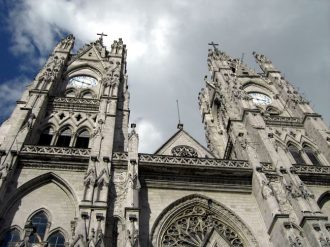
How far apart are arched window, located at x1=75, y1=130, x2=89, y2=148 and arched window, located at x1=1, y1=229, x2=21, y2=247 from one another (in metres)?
6.27

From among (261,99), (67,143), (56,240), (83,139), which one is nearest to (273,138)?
A: (261,99)

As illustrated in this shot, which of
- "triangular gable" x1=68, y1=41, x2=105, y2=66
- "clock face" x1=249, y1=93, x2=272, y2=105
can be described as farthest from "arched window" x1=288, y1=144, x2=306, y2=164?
"triangular gable" x1=68, y1=41, x2=105, y2=66

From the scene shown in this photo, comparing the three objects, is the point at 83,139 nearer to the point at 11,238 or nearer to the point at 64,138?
the point at 64,138

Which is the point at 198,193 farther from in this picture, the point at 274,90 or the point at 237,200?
the point at 274,90

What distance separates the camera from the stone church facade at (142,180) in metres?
13.7

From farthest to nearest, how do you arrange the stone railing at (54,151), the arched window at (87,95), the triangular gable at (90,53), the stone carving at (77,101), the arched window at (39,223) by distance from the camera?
the triangular gable at (90,53) < the arched window at (87,95) < the stone carving at (77,101) < the stone railing at (54,151) < the arched window at (39,223)

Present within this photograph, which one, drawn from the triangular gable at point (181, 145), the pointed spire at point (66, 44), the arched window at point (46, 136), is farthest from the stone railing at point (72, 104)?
the pointed spire at point (66, 44)

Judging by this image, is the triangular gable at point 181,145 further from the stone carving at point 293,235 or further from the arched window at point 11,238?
the arched window at point 11,238

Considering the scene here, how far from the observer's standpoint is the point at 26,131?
56.6 ft

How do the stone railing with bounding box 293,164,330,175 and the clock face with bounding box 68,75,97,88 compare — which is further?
the clock face with bounding box 68,75,97,88

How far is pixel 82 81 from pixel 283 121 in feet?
43.3

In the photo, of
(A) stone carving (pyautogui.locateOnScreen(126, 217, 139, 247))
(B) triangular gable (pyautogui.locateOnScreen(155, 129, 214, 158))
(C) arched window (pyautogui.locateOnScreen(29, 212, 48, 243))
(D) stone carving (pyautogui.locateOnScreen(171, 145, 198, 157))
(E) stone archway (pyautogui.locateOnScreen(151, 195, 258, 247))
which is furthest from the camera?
(B) triangular gable (pyautogui.locateOnScreen(155, 129, 214, 158))

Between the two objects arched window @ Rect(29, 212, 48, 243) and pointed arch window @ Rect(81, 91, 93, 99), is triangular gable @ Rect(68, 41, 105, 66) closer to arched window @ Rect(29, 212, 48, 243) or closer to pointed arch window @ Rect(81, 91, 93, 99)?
pointed arch window @ Rect(81, 91, 93, 99)

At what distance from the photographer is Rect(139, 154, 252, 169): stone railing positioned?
1691 cm
